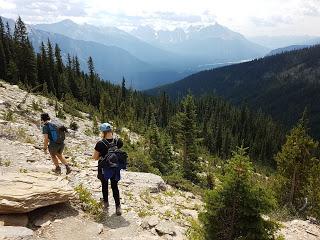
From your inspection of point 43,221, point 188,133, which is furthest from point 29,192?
point 188,133

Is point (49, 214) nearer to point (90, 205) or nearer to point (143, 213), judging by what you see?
point (90, 205)

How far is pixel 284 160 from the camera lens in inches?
1137

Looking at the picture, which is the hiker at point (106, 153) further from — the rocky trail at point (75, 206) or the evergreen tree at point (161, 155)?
the evergreen tree at point (161, 155)

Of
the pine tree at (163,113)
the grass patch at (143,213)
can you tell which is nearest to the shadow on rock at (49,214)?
the grass patch at (143,213)

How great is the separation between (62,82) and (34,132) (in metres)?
58.2

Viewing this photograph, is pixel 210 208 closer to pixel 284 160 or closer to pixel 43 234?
pixel 43 234

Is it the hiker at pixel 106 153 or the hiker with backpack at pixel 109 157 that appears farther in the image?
the hiker at pixel 106 153

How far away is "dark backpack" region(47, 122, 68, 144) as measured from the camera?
572 inches

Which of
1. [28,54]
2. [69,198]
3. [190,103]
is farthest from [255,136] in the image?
[69,198]

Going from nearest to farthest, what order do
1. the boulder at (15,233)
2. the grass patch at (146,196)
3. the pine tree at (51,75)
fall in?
the boulder at (15,233) < the grass patch at (146,196) < the pine tree at (51,75)

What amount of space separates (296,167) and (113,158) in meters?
20.6

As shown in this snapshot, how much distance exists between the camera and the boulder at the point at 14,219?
A: 34.3ft

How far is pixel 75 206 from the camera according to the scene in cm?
1241

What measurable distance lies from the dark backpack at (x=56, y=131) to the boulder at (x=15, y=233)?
525 centimetres
